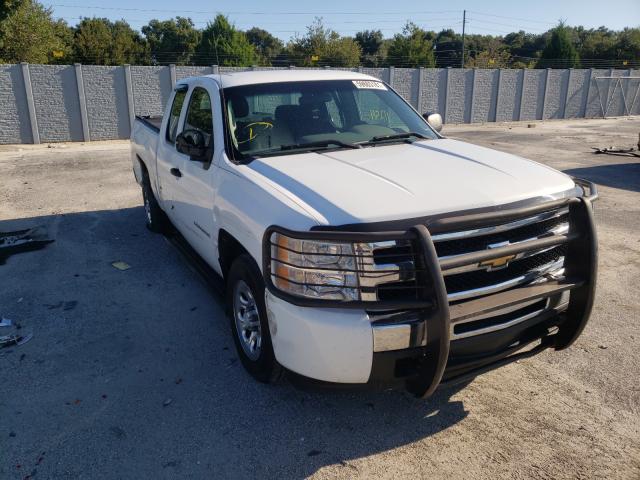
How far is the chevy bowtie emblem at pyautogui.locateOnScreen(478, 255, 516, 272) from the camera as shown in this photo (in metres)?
2.77

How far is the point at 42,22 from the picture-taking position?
30.0 m

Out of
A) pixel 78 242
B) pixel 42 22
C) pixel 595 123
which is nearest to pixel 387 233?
pixel 78 242

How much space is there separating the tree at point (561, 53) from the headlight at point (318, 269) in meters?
43.3

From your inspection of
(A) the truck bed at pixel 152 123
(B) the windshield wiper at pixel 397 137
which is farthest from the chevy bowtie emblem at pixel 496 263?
(A) the truck bed at pixel 152 123

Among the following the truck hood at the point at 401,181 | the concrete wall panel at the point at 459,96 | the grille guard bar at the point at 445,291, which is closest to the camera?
the grille guard bar at the point at 445,291

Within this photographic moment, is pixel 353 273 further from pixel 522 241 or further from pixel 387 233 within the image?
pixel 522 241

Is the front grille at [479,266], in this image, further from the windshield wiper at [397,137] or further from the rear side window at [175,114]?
the rear side window at [175,114]

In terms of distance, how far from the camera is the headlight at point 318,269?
2613 mm

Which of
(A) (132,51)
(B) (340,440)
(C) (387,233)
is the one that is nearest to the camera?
(C) (387,233)

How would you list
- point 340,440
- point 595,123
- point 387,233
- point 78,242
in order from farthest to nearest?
point 595,123
point 78,242
point 340,440
point 387,233

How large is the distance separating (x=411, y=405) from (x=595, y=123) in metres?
27.3

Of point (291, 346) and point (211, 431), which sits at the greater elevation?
point (291, 346)

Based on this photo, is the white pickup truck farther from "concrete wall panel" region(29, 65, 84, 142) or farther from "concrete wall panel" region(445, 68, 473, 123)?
"concrete wall panel" region(445, 68, 473, 123)

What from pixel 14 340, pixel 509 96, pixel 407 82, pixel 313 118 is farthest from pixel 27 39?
pixel 313 118
